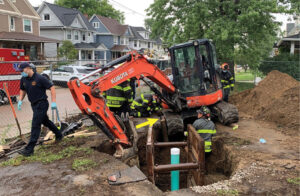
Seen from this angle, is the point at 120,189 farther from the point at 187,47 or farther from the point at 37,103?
the point at 187,47

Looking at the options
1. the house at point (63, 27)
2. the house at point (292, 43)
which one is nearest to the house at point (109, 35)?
the house at point (63, 27)

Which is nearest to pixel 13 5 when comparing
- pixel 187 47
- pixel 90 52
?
pixel 90 52

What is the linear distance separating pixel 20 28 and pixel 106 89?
28.1 m

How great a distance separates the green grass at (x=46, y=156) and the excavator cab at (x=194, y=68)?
359 centimetres

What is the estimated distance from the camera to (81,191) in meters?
4.20

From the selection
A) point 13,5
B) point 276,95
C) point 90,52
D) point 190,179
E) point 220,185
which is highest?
point 13,5

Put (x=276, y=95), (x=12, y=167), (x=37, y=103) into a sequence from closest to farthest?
(x=12, y=167)
(x=37, y=103)
(x=276, y=95)

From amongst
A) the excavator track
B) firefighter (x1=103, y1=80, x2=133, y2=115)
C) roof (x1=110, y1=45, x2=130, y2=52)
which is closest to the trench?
the excavator track

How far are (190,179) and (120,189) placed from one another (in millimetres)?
2675

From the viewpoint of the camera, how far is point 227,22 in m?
14.9

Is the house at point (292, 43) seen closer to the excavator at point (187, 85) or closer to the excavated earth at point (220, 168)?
the excavated earth at point (220, 168)

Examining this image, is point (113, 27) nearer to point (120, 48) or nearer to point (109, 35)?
point (109, 35)

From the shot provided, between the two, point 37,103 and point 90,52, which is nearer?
point 37,103

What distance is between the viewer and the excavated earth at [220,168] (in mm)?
4312
